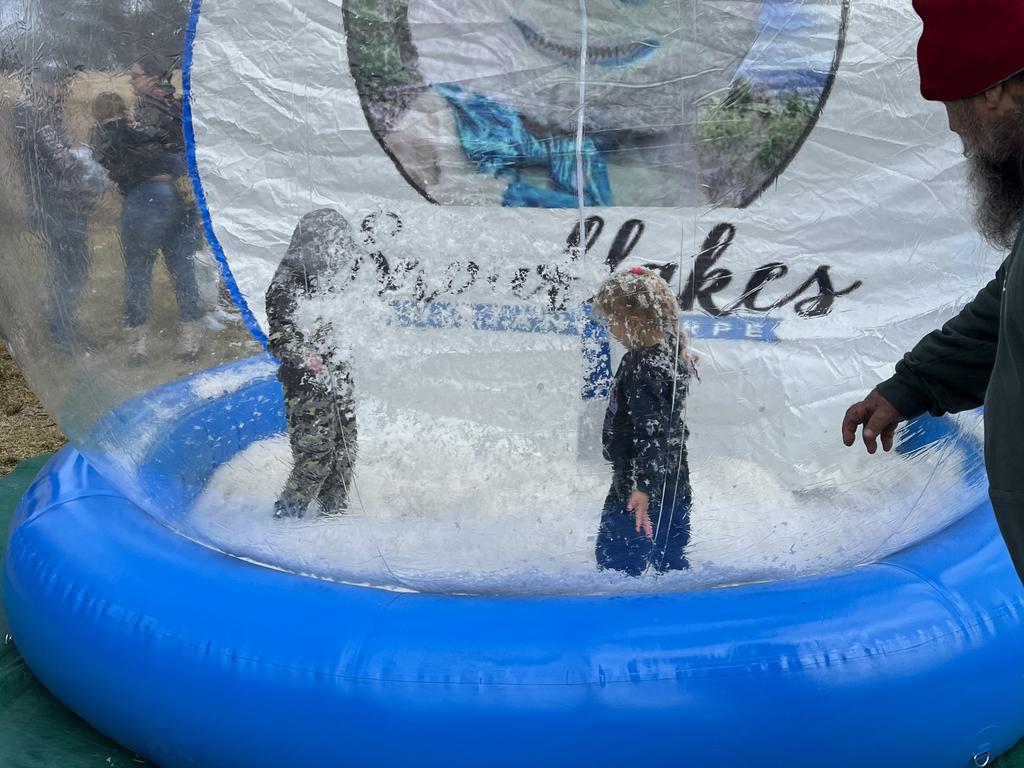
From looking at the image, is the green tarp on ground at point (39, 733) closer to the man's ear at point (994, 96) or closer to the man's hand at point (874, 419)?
the man's hand at point (874, 419)

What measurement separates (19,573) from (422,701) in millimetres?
1264

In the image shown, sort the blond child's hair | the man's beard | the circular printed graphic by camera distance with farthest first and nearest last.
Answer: the blond child's hair → the circular printed graphic → the man's beard

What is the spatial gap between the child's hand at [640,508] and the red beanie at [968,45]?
1.09 metres

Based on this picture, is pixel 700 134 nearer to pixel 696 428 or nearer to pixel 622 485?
pixel 696 428

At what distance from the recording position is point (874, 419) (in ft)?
5.99

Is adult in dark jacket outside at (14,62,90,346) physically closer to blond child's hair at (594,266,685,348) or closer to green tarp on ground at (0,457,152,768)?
green tarp on ground at (0,457,152,768)

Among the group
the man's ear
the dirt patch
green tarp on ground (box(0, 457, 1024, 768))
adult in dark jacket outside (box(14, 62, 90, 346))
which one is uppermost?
the man's ear

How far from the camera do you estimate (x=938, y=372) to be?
175 centimetres

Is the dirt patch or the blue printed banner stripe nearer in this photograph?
the blue printed banner stripe

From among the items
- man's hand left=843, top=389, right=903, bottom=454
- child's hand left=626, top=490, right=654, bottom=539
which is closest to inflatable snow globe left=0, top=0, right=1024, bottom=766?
child's hand left=626, top=490, right=654, bottom=539

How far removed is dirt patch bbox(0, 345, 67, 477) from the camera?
4574 millimetres

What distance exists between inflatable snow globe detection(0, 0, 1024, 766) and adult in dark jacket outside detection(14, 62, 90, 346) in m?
0.01

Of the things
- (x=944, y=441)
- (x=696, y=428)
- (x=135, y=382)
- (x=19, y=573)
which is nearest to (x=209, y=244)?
(x=135, y=382)

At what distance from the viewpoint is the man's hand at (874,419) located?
5.95 ft
